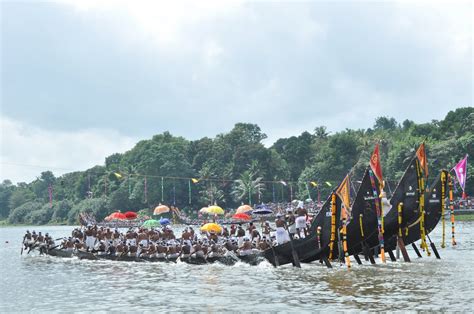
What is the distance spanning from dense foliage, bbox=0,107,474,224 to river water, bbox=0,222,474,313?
56.8 meters

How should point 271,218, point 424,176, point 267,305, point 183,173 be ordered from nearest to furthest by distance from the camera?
point 267,305 < point 424,176 < point 271,218 < point 183,173

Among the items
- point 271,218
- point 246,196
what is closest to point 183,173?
point 246,196

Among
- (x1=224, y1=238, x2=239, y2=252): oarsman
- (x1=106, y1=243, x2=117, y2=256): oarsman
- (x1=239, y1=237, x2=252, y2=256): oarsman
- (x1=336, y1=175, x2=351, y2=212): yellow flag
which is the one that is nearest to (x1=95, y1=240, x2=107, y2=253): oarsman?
(x1=106, y1=243, x2=117, y2=256): oarsman

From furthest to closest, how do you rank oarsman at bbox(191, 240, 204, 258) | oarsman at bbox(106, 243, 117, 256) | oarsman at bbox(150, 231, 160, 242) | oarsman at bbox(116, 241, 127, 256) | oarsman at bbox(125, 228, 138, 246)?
oarsman at bbox(106, 243, 117, 256), oarsman at bbox(125, 228, 138, 246), oarsman at bbox(116, 241, 127, 256), oarsman at bbox(150, 231, 160, 242), oarsman at bbox(191, 240, 204, 258)

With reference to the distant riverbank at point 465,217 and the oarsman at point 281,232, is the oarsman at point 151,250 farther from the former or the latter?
the distant riverbank at point 465,217

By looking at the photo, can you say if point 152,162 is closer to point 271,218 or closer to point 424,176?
point 271,218

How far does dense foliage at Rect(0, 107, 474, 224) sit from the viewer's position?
8956cm

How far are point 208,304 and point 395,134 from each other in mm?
98235

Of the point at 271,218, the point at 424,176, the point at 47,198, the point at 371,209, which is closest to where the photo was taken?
the point at 371,209

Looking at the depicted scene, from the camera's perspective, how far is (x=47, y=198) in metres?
166

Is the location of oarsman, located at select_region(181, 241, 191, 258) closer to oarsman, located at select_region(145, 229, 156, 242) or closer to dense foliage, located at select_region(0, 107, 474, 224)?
oarsman, located at select_region(145, 229, 156, 242)

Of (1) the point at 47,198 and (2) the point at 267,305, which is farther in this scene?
(1) the point at 47,198

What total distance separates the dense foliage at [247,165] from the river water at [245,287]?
56760 mm

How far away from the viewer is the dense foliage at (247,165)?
294ft
